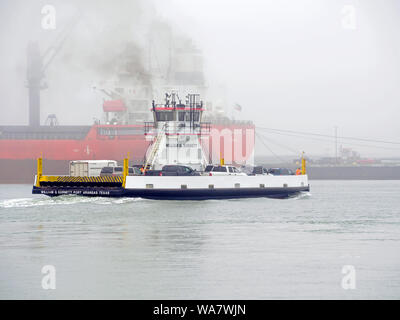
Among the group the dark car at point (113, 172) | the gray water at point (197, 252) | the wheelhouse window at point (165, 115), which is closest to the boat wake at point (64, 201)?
the gray water at point (197, 252)

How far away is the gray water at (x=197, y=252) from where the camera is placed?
53.4ft

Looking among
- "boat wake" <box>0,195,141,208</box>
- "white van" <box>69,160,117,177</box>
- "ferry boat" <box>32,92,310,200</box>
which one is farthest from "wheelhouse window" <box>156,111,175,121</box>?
"boat wake" <box>0,195,141,208</box>

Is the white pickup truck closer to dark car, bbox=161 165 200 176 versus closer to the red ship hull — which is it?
dark car, bbox=161 165 200 176

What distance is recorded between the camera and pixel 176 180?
44.2 m

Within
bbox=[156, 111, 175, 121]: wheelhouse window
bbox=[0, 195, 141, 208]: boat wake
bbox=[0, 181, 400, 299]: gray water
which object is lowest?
bbox=[0, 181, 400, 299]: gray water

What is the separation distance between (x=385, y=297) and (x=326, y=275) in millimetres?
2788

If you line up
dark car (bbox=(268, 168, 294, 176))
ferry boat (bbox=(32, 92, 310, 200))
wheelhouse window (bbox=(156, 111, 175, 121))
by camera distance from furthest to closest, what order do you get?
dark car (bbox=(268, 168, 294, 176)) → wheelhouse window (bbox=(156, 111, 175, 121)) → ferry boat (bbox=(32, 92, 310, 200))

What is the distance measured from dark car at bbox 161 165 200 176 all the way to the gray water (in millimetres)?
5209

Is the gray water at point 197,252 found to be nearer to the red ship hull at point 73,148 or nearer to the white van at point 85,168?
the white van at point 85,168

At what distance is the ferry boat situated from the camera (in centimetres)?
4388

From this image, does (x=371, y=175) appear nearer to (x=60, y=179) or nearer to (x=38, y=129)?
(x=38, y=129)

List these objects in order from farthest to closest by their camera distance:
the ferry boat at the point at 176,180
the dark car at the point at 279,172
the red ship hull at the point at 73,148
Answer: the red ship hull at the point at 73,148
the dark car at the point at 279,172
the ferry boat at the point at 176,180

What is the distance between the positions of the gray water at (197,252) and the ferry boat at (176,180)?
4.55m
